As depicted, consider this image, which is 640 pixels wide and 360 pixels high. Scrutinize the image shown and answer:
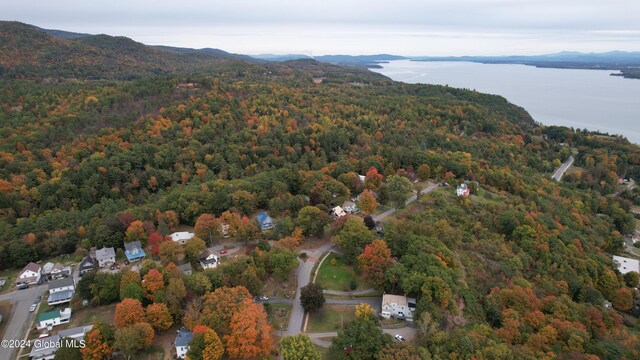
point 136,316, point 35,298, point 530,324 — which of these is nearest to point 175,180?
point 35,298


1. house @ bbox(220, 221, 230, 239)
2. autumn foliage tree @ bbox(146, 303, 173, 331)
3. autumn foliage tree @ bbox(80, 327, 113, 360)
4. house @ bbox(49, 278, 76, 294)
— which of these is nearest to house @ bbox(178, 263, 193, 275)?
autumn foliage tree @ bbox(146, 303, 173, 331)

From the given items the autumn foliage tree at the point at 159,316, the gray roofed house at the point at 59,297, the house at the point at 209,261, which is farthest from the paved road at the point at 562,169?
the gray roofed house at the point at 59,297

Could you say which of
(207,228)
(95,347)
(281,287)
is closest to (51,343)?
(95,347)

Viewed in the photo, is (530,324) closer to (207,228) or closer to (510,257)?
(510,257)

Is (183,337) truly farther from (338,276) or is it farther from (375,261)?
(375,261)

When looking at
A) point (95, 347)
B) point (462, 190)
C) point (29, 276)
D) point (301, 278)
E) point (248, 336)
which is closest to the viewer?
point (95, 347)
